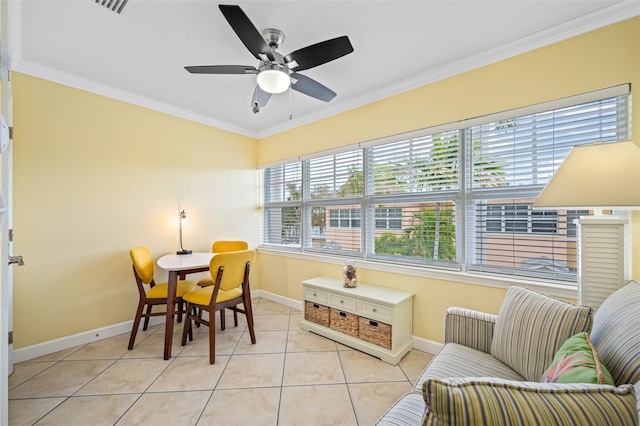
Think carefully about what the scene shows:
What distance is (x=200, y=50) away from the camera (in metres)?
2.12

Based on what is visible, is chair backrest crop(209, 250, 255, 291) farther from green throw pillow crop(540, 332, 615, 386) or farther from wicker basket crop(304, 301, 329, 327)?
green throw pillow crop(540, 332, 615, 386)

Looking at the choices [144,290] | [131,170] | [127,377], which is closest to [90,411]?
[127,377]

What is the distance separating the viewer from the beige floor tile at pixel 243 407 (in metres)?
1.63

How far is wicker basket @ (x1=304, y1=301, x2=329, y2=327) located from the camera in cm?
277

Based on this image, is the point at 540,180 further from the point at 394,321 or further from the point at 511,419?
the point at 511,419

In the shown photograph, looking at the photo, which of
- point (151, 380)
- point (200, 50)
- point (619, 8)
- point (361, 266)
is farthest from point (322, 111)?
point (151, 380)

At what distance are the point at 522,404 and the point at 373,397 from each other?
1.52 meters

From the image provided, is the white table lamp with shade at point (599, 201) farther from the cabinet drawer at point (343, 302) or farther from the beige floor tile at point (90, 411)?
the beige floor tile at point (90, 411)

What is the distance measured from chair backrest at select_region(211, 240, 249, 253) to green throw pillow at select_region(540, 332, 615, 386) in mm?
3019

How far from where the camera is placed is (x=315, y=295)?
9.44ft

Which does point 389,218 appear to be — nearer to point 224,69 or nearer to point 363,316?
point 363,316

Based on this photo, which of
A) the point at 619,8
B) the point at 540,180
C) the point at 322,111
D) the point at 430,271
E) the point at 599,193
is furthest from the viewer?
the point at 322,111

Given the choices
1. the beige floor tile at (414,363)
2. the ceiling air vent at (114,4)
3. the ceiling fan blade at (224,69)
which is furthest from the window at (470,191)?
the ceiling air vent at (114,4)

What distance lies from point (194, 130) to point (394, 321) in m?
3.26
